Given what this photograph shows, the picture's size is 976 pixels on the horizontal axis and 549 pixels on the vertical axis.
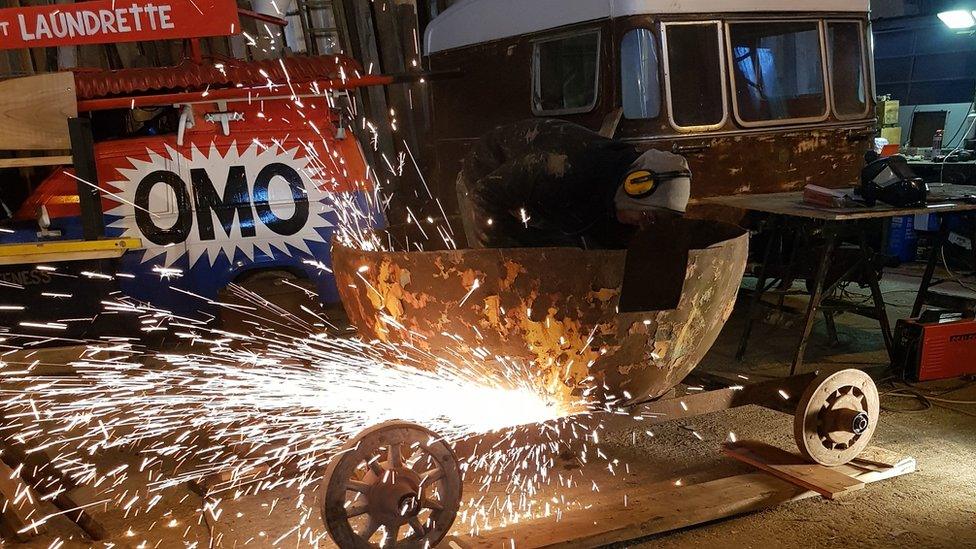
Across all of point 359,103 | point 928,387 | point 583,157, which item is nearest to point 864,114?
point 928,387

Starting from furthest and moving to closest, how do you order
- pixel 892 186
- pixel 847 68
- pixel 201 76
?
pixel 847 68
pixel 201 76
pixel 892 186

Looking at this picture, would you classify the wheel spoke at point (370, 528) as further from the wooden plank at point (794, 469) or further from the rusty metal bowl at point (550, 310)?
the wooden plank at point (794, 469)

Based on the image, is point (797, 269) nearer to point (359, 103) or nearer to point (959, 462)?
point (959, 462)

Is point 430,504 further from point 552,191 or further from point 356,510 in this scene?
point 552,191

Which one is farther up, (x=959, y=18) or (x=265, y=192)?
(x=959, y=18)


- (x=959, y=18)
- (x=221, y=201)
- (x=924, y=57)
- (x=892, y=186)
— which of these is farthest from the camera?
(x=924, y=57)

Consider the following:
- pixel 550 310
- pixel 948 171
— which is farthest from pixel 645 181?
pixel 948 171

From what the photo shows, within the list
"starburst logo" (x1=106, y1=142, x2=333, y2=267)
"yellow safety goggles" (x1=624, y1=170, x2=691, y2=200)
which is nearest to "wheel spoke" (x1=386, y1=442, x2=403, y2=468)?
"yellow safety goggles" (x1=624, y1=170, x2=691, y2=200)

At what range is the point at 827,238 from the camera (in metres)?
4.88

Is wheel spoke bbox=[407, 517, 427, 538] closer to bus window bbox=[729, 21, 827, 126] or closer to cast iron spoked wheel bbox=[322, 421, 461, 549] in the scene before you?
cast iron spoked wheel bbox=[322, 421, 461, 549]

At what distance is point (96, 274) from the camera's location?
17.5 feet

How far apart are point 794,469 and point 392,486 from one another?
1920mm

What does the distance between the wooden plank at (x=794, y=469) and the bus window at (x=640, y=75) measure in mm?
2625

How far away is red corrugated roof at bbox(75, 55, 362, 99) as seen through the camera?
5.27 meters
